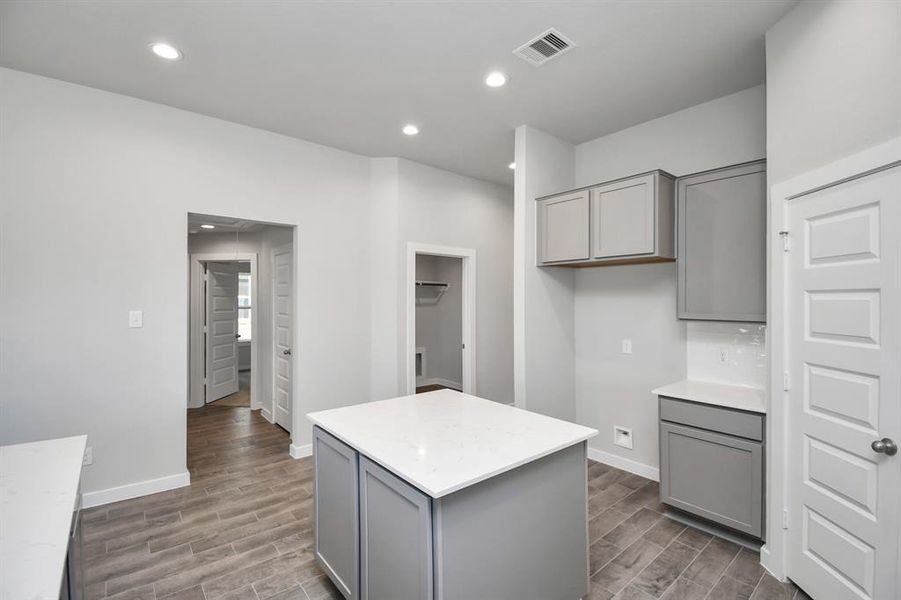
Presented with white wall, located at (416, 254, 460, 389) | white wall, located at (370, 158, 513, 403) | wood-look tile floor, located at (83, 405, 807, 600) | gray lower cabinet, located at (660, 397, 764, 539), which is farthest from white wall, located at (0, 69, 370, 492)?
gray lower cabinet, located at (660, 397, 764, 539)

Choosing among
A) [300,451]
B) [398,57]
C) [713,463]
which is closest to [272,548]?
[300,451]

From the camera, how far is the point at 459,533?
1474mm

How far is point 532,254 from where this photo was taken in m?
3.59

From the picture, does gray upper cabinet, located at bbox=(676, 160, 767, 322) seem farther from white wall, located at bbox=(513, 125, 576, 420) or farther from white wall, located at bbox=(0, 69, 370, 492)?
white wall, located at bbox=(0, 69, 370, 492)

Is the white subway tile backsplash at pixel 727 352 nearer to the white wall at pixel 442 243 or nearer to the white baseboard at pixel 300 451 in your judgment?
the white wall at pixel 442 243

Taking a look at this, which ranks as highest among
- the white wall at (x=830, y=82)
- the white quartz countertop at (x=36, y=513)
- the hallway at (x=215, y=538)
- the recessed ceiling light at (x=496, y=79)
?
the recessed ceiling light at (x=496, y=79)

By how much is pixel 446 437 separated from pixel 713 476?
1.85m

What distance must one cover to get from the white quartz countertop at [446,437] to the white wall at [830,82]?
1.71m

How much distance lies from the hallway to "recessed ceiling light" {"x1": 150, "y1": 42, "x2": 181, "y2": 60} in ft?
9.85

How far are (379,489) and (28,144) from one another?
10.7ft

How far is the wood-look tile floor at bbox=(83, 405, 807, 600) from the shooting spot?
6.97ft

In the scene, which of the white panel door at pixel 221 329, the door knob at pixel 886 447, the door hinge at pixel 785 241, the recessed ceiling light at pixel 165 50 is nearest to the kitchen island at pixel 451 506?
the door knob at pixel 886 447

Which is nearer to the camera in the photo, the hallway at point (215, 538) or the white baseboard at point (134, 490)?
the hallway at point (215, 538)

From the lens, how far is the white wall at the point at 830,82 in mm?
1615
